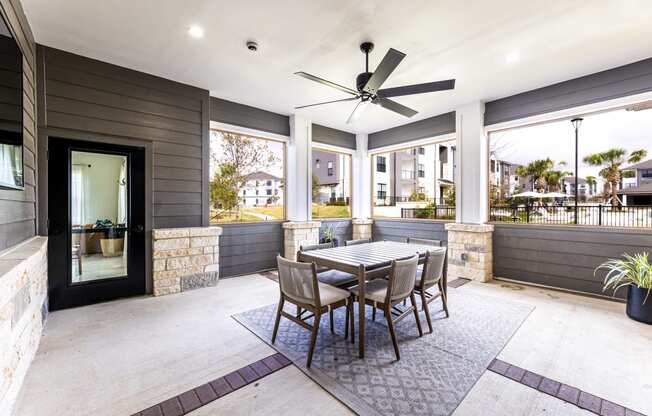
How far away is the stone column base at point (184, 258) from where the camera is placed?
3.89 m

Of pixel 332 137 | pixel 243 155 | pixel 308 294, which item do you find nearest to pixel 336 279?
pixel 308 294

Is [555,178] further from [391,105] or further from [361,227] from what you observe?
[361,227]

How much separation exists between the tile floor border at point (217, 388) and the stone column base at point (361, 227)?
175 inches

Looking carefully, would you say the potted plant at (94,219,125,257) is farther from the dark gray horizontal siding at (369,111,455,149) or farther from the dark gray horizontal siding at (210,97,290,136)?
the dark gray horizontal siding at (369,111,455,149)

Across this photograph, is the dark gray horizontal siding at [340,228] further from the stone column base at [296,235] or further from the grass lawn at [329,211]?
the stone column base at [296,235]

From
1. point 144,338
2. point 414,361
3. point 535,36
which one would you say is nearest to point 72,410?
point 144,338

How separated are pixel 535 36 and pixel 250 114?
420 cm

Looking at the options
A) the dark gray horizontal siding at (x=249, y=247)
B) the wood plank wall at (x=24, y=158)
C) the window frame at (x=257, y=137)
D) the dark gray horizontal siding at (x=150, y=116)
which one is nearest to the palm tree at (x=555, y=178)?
the window frame at (x=257, y=137)

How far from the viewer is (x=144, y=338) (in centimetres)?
271

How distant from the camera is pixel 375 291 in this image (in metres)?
2.66

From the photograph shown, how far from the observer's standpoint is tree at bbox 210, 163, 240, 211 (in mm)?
4809

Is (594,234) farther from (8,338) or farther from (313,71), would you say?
(8,338)

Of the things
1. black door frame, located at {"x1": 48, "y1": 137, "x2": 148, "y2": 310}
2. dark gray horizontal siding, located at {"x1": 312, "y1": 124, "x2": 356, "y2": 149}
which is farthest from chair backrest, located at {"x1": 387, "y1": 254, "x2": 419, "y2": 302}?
dark gray horizontal siding, located at {"x1": 312, "y1": 124, "x2": 356, "y2": 149}

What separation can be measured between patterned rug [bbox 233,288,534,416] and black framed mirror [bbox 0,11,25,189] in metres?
2.26
